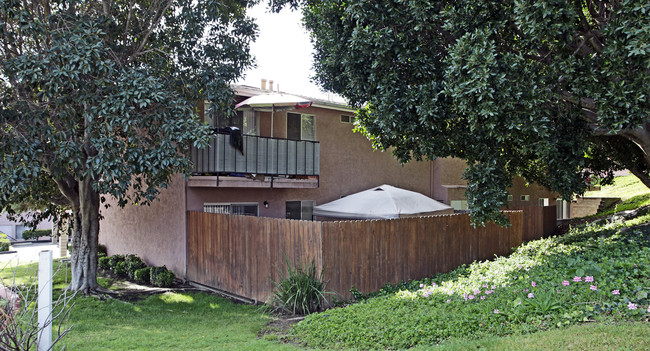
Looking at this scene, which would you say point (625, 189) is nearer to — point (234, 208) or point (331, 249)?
point (234, 208)

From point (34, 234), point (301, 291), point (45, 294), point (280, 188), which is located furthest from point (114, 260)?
point (34, 234)

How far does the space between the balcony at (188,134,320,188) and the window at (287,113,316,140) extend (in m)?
1.37

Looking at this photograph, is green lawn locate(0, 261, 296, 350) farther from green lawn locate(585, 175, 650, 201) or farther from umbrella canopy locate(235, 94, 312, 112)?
green lawn locate(585, 175, 650, 201)

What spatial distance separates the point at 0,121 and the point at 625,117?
39.2 ft

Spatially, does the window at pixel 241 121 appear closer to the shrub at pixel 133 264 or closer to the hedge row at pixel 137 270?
the hedge row at pixel 137 270

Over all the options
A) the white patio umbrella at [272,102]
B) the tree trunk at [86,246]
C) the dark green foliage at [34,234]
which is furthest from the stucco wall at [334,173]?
the dark green foliage at [34,234]

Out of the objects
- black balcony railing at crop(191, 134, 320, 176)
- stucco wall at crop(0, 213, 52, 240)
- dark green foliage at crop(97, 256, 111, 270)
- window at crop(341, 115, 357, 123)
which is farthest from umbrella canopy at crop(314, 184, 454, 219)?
stucco wall at crop(0, 213, 52, 240)

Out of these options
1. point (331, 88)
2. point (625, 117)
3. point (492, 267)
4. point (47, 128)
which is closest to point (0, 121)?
point (47, 128)

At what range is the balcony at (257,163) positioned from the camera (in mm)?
13421

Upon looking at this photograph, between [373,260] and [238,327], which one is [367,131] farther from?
[238,327]

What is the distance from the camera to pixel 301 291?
32.1ft

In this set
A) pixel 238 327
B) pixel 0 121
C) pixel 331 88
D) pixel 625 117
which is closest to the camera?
pixel 625 117

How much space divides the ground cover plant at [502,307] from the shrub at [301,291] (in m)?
1.18

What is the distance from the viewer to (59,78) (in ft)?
30.1
